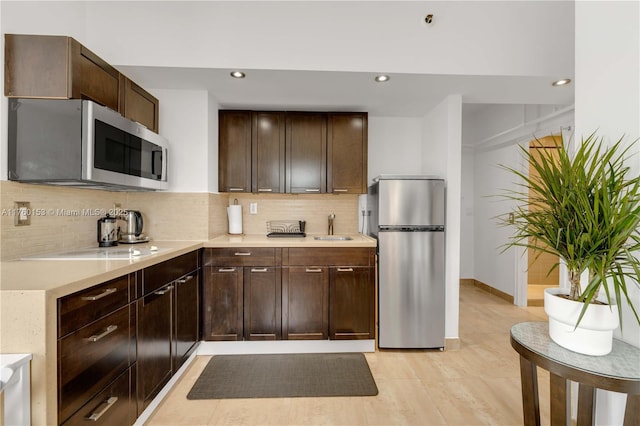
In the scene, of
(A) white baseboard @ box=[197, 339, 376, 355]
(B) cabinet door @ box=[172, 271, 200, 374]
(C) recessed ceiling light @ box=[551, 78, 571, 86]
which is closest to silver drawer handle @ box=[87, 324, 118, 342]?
(B) cabinet door @ box=[172, 271, 200, 374]

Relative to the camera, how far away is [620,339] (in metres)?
1.34

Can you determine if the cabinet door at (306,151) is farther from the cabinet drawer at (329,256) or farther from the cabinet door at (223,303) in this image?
the cabinet door at (223,303)

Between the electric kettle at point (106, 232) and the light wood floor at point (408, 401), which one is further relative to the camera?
the electric kettle at point (106, 232)

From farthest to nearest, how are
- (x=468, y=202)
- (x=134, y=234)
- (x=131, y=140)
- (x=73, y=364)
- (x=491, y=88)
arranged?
1. (x=468, y=202)
2. (x=491, y=88)
3. (x=134, y=234)
4. (x=131, y=140)
5. (x=73, y=364)

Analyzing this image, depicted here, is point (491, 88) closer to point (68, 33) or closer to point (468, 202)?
point (468, 202)

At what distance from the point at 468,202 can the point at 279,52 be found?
13.1 ft

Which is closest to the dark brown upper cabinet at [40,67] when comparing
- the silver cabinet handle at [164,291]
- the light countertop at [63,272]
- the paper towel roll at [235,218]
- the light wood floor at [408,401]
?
the light countertop at [63,272]

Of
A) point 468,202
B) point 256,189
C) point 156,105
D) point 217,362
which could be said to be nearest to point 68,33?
point 156,105

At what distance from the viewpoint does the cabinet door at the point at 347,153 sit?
→ 10.1 ft

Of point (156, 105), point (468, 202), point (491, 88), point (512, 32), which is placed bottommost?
point (468, 202)

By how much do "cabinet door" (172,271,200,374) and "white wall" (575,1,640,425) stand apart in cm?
241

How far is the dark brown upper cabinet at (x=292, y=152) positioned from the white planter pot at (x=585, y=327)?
6.80 ft

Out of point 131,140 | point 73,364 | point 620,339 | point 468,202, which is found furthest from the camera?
point 468,202

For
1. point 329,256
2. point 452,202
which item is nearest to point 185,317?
point 329,256
